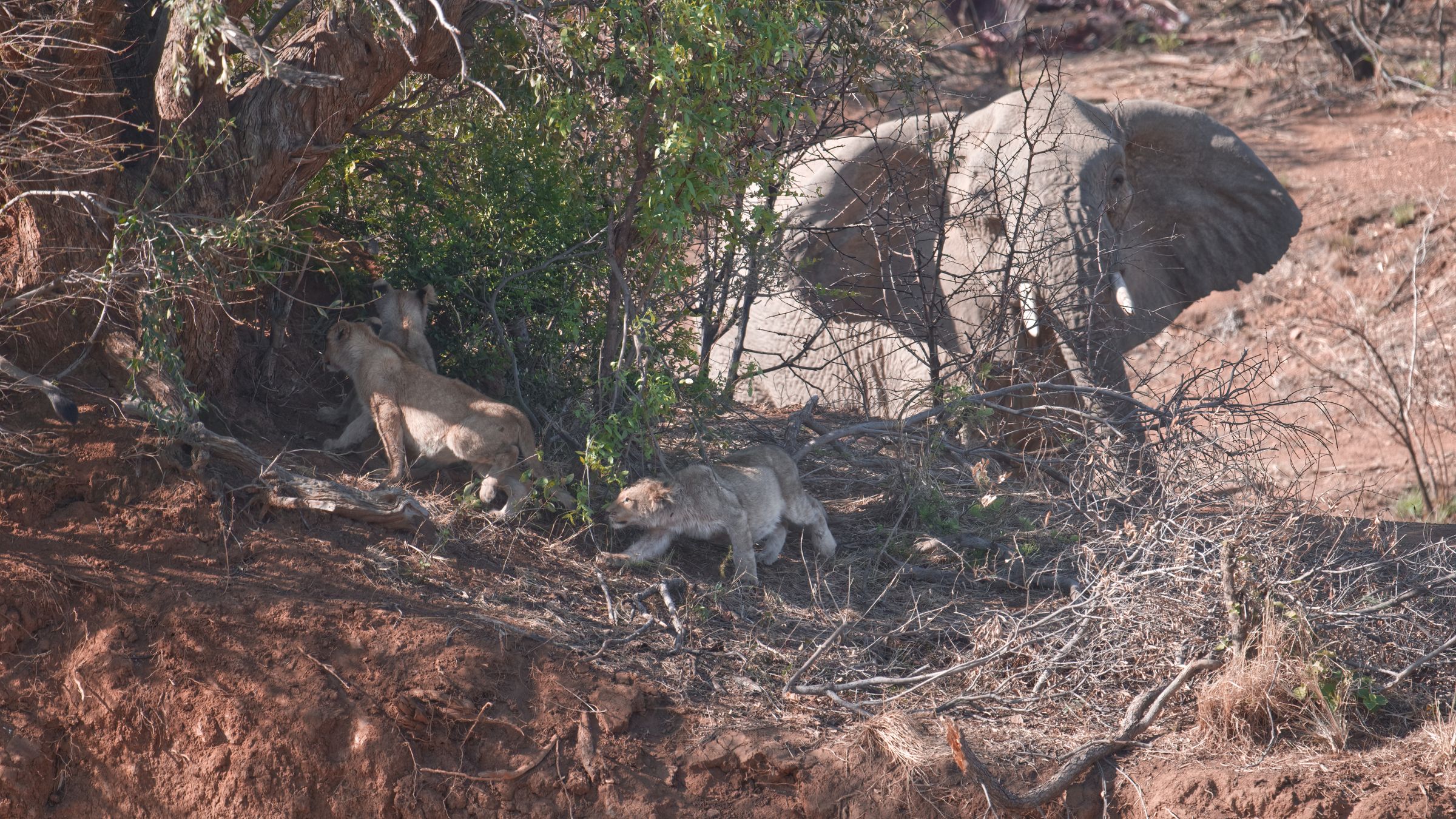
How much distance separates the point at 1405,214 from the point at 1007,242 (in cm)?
868

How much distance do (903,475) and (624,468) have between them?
1737 mm

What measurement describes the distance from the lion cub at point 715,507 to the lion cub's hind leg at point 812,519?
0.02 metres

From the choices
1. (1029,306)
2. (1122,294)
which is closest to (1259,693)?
(1029,306)

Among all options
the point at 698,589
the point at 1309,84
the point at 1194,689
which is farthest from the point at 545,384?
the point at 1309,84

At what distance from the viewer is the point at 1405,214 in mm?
14805

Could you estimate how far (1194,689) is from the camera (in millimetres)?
5758

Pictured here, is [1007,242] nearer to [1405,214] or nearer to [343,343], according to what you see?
[343,343]

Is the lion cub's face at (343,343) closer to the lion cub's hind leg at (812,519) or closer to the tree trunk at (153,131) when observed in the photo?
the tree trunk at (153,131)

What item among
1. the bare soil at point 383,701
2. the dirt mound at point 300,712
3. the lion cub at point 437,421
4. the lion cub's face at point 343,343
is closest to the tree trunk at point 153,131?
the lion cub's face at point 343,343

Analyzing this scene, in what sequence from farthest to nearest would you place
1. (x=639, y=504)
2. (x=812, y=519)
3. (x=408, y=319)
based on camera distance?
(x=812, y=519)
(x=408, y=319)
(x=639, y=504)

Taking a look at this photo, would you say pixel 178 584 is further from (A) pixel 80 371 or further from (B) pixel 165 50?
(B) pixel 165 50

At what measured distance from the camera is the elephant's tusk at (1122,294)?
29.6 feet

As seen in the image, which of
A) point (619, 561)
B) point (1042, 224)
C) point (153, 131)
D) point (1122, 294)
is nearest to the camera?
point (153, 131)

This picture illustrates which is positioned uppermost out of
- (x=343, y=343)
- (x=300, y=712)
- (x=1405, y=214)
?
(x=1405, y=214)
